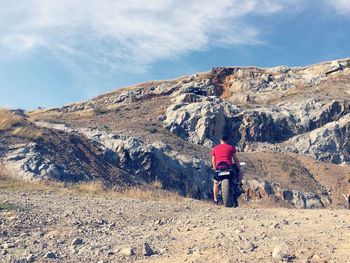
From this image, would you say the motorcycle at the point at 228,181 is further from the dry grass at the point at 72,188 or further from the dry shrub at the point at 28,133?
the dry shrub at the point at 28,133

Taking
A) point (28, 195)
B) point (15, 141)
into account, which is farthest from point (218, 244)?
point (15, 141)

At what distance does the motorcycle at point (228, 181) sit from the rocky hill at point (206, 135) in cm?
720

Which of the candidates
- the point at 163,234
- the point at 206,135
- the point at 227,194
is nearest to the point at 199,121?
the point at 206,135

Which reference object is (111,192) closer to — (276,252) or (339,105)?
(276,252)

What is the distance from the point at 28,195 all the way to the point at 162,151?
17.7 meters

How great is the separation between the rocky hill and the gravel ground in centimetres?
720

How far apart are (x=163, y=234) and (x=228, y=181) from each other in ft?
A: 14.3

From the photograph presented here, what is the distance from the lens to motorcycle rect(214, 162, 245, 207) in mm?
11953

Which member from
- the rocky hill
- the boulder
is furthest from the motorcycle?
the boulder

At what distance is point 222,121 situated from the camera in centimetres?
3991

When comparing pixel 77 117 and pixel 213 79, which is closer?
pixel 77 117

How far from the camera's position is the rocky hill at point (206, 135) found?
813 inches

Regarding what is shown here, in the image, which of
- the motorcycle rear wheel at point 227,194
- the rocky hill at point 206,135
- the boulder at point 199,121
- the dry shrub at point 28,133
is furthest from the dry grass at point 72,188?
the boulder at point 199,121

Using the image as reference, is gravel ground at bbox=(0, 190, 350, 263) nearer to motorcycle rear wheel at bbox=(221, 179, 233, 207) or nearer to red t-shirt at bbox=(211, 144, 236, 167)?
motorcycle rear wheel at bbox=(221, 179, 233, 207)
